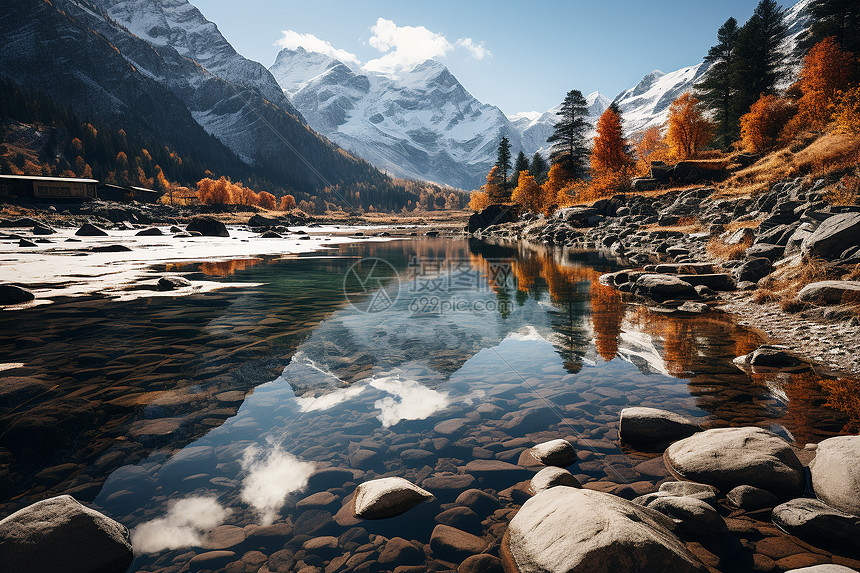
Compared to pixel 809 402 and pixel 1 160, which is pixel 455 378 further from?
pixel 1 160

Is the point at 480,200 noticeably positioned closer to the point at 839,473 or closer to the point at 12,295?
the point at 12,295

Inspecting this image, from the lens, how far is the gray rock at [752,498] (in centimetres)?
516

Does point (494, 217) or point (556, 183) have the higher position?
point (556, 183)

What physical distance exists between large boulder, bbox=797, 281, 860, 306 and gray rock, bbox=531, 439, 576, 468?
11462mm

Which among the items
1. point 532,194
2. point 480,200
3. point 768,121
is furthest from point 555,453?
point 480,200

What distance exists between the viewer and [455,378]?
1084cm

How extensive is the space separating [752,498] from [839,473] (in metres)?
1.07

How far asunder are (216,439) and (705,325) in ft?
52.5

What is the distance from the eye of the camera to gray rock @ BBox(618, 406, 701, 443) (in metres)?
7.05

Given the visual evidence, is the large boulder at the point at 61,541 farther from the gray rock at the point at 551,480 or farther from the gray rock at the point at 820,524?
the gray rock at the point at 820,524

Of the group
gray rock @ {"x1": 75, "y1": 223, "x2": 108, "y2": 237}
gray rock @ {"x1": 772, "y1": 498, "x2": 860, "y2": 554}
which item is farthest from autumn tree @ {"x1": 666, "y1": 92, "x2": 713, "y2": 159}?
gray rock @ {"x1": 75, "y1": 223, "x2": 108, "y2": 237}

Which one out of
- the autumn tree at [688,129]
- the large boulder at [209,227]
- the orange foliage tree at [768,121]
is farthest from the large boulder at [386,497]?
the autumn tree at [688,129]

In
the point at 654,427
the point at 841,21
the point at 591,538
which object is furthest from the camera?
the point at 841,21

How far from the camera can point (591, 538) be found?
392cm
